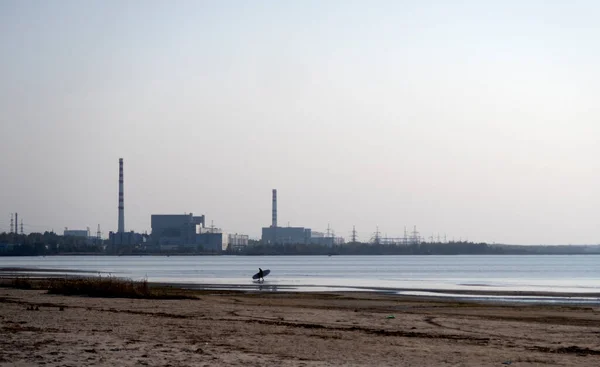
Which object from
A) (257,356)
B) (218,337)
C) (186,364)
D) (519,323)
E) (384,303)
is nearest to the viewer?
(186,364)

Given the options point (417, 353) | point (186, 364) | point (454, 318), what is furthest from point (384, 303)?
point (186, 364)

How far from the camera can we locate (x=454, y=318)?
98.8ft

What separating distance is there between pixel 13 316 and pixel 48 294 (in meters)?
16.3

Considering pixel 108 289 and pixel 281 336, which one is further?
pixel 108 289

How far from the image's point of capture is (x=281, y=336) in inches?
890

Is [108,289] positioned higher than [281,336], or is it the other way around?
[108,289]

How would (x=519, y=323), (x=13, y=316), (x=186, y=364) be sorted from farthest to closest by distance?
(x=519, y=323), (x=13, y=316), (x=186, y=364)

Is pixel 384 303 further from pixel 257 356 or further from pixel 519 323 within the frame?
pixel 257 356

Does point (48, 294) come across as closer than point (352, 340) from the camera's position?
No

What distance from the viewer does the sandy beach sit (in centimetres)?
1780

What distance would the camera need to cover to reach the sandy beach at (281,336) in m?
17.8

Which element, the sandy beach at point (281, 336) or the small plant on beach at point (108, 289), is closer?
the sandy beach at point (281, 336)

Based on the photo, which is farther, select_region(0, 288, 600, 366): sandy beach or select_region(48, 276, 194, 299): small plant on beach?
select_region(48, 276, 194, 299): small plant on beach

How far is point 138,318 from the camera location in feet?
89.7
